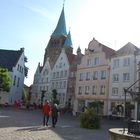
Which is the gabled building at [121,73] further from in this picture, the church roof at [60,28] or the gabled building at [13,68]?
the church roof at [60,28]

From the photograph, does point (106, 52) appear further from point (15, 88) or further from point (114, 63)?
point (15, 88)

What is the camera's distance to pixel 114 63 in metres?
52.0

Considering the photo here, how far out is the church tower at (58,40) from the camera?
8588 centimetres

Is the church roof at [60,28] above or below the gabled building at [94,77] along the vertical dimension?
above

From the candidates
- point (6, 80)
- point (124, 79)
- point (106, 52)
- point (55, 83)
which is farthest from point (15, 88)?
point (124, 79)

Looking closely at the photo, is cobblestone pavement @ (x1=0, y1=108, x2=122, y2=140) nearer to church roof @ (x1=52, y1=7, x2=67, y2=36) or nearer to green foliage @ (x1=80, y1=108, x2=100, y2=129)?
green foliage @ (x1=80, y1=108, x2=100, y2=129)

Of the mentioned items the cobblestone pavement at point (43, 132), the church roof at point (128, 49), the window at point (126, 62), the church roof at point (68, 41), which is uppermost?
the church roof at point (68, 41)

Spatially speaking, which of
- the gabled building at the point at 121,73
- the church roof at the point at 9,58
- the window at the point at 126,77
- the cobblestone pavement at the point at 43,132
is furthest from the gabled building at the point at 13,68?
the cobblestone pavement at the point at 43,132

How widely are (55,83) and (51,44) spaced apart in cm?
2280

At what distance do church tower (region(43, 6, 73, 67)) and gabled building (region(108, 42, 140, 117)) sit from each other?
110 feet

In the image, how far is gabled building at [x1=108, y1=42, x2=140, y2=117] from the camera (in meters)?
48.3

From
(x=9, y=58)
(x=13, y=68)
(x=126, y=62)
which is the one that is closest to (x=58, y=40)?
(x=9, y=58)

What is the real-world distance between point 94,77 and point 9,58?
19733 mm

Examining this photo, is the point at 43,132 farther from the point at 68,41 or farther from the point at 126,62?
the point at 68,41
